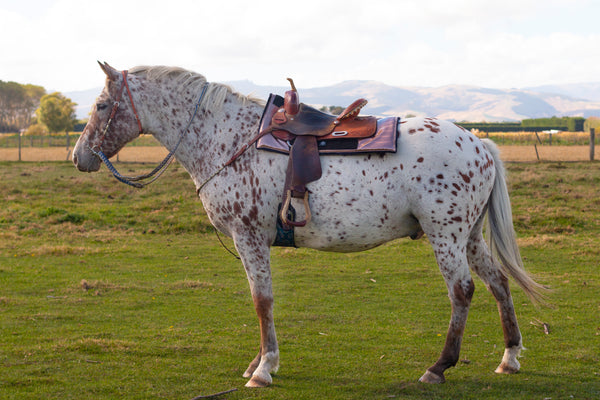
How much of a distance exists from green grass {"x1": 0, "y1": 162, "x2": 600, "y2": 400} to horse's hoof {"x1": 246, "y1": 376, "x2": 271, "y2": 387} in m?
0.09

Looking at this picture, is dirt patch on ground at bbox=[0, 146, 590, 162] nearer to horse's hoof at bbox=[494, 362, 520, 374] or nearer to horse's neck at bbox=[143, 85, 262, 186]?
horse's hoof at bbox=[494, 362, 520, 374]

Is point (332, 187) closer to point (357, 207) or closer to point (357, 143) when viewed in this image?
point (357, 207)

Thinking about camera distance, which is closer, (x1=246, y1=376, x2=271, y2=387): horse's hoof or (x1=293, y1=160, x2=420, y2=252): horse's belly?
(x1=293, y1=160, x2=420, y2=252): horse's belly

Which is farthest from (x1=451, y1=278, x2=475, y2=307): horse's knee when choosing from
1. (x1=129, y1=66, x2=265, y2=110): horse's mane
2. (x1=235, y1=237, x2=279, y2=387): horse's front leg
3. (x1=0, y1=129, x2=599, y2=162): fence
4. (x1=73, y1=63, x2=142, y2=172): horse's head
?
(x1=0, y1=129, x2=599, y2=162): fence

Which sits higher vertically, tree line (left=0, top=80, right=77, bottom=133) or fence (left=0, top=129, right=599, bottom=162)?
tree line (left=0, top=80, right=77, bottom=133)

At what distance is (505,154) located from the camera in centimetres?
2714

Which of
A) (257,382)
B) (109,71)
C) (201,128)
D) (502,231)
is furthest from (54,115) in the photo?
(502,231)

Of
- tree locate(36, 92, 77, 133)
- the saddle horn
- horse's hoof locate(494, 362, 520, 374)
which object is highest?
tree locate(36, 92, 77, 133)

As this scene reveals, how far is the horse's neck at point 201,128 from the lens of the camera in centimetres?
524

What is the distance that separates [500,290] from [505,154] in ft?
76.8

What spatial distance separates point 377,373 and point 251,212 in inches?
72.1

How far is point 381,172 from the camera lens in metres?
4.85

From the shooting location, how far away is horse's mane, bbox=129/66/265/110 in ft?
17.4

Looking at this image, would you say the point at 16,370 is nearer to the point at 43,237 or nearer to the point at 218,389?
the point at 218,389
